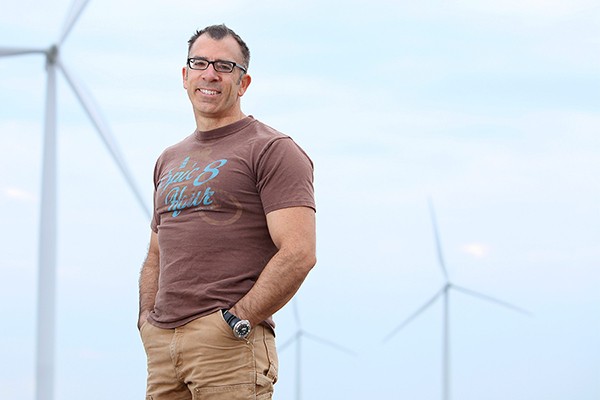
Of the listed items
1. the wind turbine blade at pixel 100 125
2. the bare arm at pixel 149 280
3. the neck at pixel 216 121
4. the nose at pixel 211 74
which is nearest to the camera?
the nose at pixel 211 74

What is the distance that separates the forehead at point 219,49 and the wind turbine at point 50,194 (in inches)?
195

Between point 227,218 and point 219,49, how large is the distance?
101 centimetres

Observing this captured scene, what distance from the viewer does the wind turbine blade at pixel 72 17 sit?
12.5m

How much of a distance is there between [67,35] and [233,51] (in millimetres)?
7585

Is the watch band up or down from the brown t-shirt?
down

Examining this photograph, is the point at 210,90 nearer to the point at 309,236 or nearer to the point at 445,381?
the point at 309,236

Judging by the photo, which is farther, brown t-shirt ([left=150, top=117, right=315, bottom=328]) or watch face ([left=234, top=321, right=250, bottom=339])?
brown t-shirt ([left=150, top=117, right=315, bottom=328])

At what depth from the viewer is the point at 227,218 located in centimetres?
530

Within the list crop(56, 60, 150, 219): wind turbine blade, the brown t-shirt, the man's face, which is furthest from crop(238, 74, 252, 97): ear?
crop(56, 60, 150, 219): wind turbine blade

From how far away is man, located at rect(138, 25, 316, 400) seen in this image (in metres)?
5.16

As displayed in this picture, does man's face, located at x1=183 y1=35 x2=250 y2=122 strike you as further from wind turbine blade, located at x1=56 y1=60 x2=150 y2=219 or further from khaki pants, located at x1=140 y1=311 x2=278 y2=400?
wind turbine blade, located at x1=56 y1=60 x2=150 y2=219

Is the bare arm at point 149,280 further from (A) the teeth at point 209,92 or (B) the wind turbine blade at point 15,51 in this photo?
(B) the wind turbine blade at point 15,51

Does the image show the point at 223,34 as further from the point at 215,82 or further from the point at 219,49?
the point at 215,82

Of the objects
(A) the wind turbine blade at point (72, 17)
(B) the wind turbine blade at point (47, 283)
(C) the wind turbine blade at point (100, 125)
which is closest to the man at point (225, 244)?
(B) the wind turbine blade at point (47, 283)
